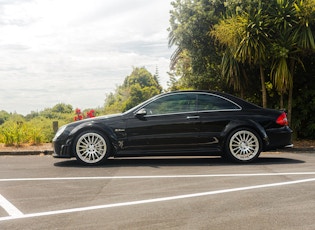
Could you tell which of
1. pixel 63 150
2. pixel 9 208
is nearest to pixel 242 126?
pixel 63 150

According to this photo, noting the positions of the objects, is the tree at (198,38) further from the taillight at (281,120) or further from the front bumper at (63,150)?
the front bumper at (63,150)

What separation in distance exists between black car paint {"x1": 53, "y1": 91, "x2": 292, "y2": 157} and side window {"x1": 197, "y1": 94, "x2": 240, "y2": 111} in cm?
17

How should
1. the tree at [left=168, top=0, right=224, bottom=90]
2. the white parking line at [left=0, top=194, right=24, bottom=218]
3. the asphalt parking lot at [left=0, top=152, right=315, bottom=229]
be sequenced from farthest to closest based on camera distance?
the tree at [left=168, top=0, right=224, bottom=90]
the white parking line at [left=0, top=194, right=24, bottom=218]
the asphalt parking lot at [left=0, top=152, right=315, bottom=229]

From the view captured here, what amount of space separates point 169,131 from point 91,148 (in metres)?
1.58

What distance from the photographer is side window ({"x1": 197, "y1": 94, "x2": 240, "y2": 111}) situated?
8.53 m

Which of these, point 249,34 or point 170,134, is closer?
point 170,134

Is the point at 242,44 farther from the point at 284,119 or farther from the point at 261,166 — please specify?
the point at 261,166

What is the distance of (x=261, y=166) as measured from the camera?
7.80 m

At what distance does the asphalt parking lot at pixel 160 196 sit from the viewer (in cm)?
416

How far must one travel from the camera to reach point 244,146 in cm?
836

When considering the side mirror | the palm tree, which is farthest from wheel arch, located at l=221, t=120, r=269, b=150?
the palm tree

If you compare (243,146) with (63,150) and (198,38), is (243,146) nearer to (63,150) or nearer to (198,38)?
(63,150)

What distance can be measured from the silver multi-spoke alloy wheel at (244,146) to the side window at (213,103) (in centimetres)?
57

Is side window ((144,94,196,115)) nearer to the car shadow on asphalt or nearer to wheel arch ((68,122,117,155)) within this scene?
wheel arch ((68,122,117,155))
